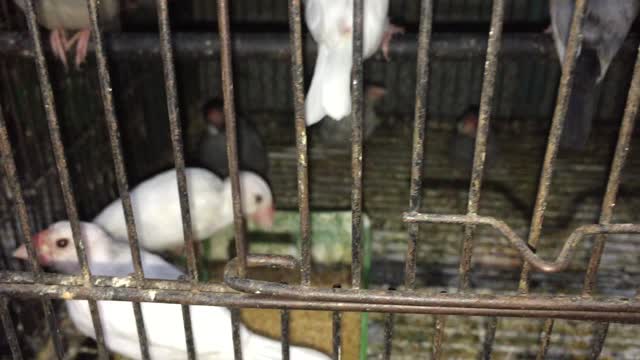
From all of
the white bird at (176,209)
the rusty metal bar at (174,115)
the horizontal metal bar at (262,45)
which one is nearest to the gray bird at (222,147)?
the white bird at (176,209)

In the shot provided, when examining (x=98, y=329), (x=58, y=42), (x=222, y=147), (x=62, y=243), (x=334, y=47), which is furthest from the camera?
(x=222, y=147)

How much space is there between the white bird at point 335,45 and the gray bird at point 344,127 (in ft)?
5.57

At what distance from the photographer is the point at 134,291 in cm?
91

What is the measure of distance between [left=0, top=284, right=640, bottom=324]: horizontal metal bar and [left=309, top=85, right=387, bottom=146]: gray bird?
2315 mm

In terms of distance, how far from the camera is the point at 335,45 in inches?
53.4

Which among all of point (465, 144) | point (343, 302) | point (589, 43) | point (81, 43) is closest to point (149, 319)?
point (343, 302)

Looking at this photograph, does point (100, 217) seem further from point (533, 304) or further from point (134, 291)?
point (533, 304)

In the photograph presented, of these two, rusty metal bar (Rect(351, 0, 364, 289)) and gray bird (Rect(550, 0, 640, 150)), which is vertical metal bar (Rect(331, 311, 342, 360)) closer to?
rusty metal bar (Rect(351, 0, 364, 289))

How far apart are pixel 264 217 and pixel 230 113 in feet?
4.09

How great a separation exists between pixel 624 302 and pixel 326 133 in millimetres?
2569

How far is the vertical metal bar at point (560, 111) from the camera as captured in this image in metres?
0.71

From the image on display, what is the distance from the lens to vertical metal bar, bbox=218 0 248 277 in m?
0.74

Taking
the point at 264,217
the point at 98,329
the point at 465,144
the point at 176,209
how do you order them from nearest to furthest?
1. the point at 98,329
2. the point at 176,209
3. the point at 264,217
4. the point at 465,144

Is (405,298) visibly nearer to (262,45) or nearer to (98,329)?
(98,329)
